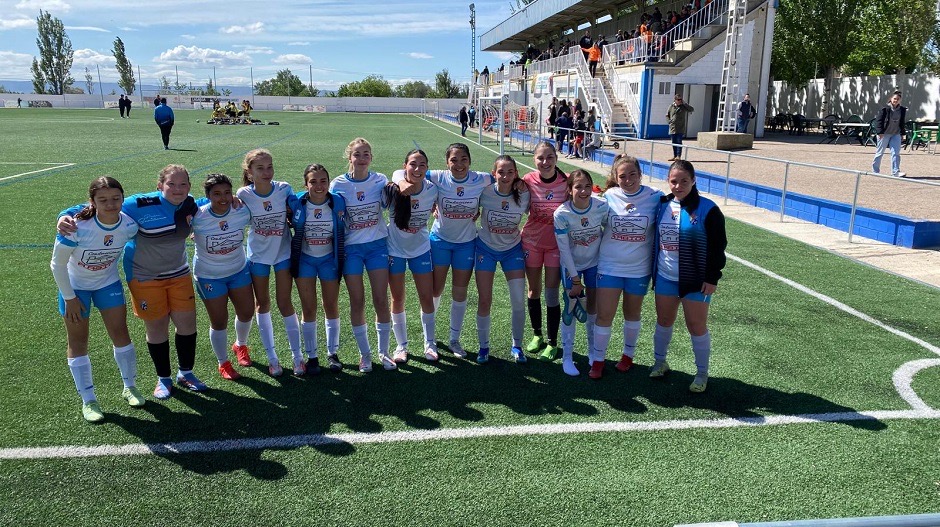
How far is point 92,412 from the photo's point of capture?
4168mm

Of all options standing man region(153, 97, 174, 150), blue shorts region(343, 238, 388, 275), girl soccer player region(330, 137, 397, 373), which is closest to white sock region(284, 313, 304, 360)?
girl soccer player region(330, 137, 397, 373)

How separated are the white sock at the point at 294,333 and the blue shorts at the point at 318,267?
0.37m

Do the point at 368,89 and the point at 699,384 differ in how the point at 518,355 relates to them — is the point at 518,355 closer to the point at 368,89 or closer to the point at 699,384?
the point at 699,384

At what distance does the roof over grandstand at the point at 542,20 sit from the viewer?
45.3 meters

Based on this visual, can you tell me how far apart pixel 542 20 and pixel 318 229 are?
5138 centimetres

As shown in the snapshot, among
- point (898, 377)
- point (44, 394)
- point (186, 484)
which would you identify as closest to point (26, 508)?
point (186, 484)

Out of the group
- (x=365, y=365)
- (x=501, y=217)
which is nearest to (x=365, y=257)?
(x=365, y=365)

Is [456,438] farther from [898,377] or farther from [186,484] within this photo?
[898,377]

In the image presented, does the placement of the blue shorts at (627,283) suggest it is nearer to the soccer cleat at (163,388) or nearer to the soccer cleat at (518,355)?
the soccer cleat at (518,355)

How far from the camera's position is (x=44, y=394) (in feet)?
14.7

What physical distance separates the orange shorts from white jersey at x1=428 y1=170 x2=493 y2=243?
1.84m

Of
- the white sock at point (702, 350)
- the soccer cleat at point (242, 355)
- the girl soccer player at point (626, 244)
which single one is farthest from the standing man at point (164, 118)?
the white sock at point (702, 350)

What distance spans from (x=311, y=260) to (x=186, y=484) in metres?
1.77

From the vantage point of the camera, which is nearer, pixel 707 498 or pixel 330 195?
pixel 707 498
